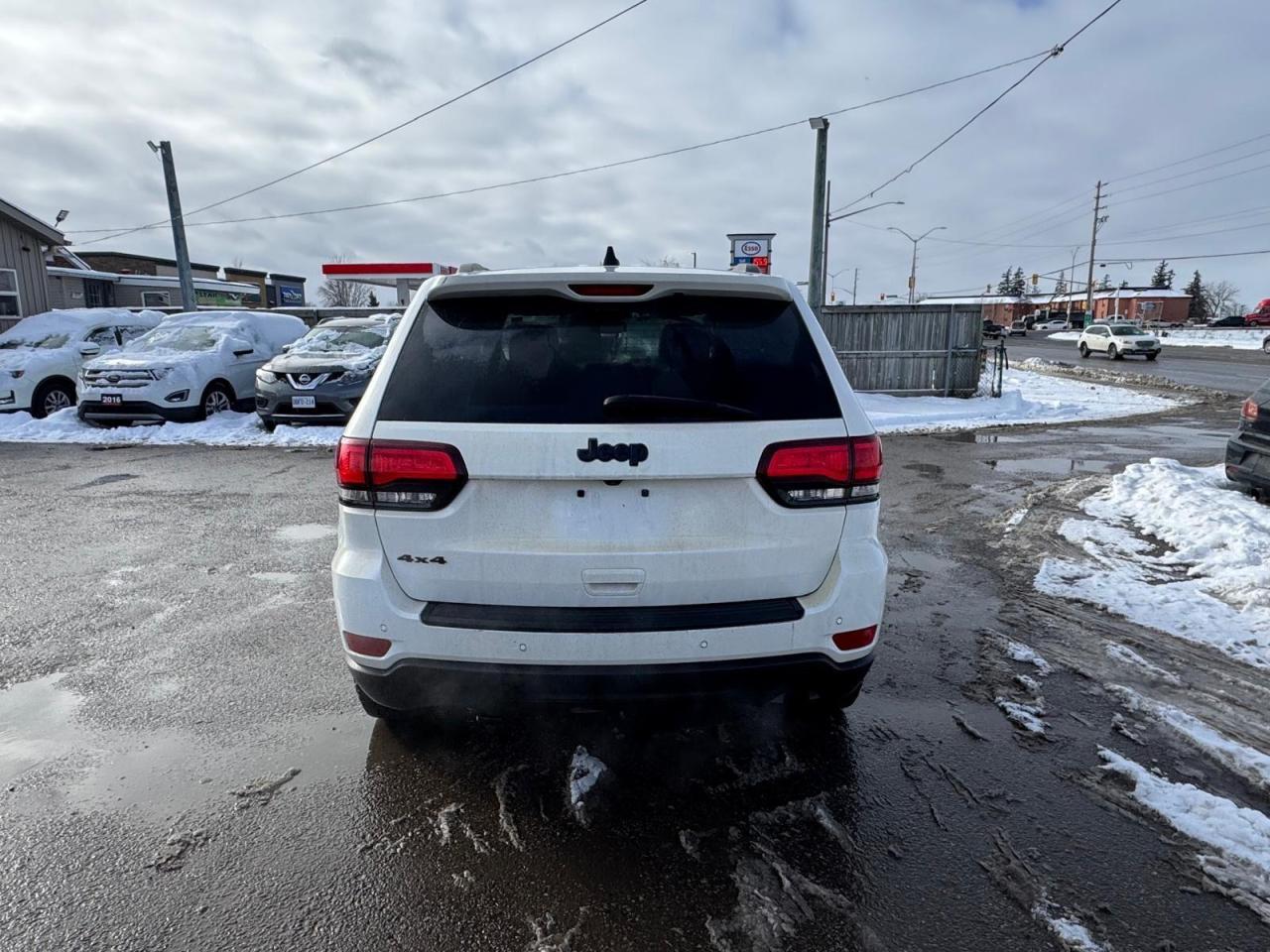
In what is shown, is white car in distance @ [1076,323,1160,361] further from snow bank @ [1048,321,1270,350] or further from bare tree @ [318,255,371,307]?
bare tree @ [318,255,371,307]

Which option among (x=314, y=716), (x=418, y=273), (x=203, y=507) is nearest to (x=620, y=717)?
(x=314, y=716)

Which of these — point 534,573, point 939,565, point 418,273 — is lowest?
point 939,565

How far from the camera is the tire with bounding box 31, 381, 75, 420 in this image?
13562 mm

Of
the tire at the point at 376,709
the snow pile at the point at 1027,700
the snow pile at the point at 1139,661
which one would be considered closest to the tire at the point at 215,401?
the tire at the point at 376,709

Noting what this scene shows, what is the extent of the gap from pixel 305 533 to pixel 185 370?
26.4 ft

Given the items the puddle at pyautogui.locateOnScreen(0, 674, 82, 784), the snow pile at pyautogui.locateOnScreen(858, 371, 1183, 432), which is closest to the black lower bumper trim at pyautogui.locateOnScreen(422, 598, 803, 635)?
the puddle at pyautogui.locateOnScreen(0, 674, 82, 784)

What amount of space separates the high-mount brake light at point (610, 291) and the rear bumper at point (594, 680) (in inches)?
50.7

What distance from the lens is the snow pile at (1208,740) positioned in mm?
2977

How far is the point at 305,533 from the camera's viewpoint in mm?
6480

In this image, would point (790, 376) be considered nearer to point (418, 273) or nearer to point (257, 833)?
point (257, 833)

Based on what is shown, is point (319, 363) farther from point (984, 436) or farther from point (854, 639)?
point (854, 639)

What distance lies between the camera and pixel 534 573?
8.20 feet

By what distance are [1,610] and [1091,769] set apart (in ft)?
19.7

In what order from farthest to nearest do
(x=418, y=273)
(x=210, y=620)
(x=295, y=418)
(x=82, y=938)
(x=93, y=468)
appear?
1. (x=418, y=273)
2. (x=295, y=418)
3. (x=93, y=468)
4. (x=210, y=620)
5. (x=82, y=938)
